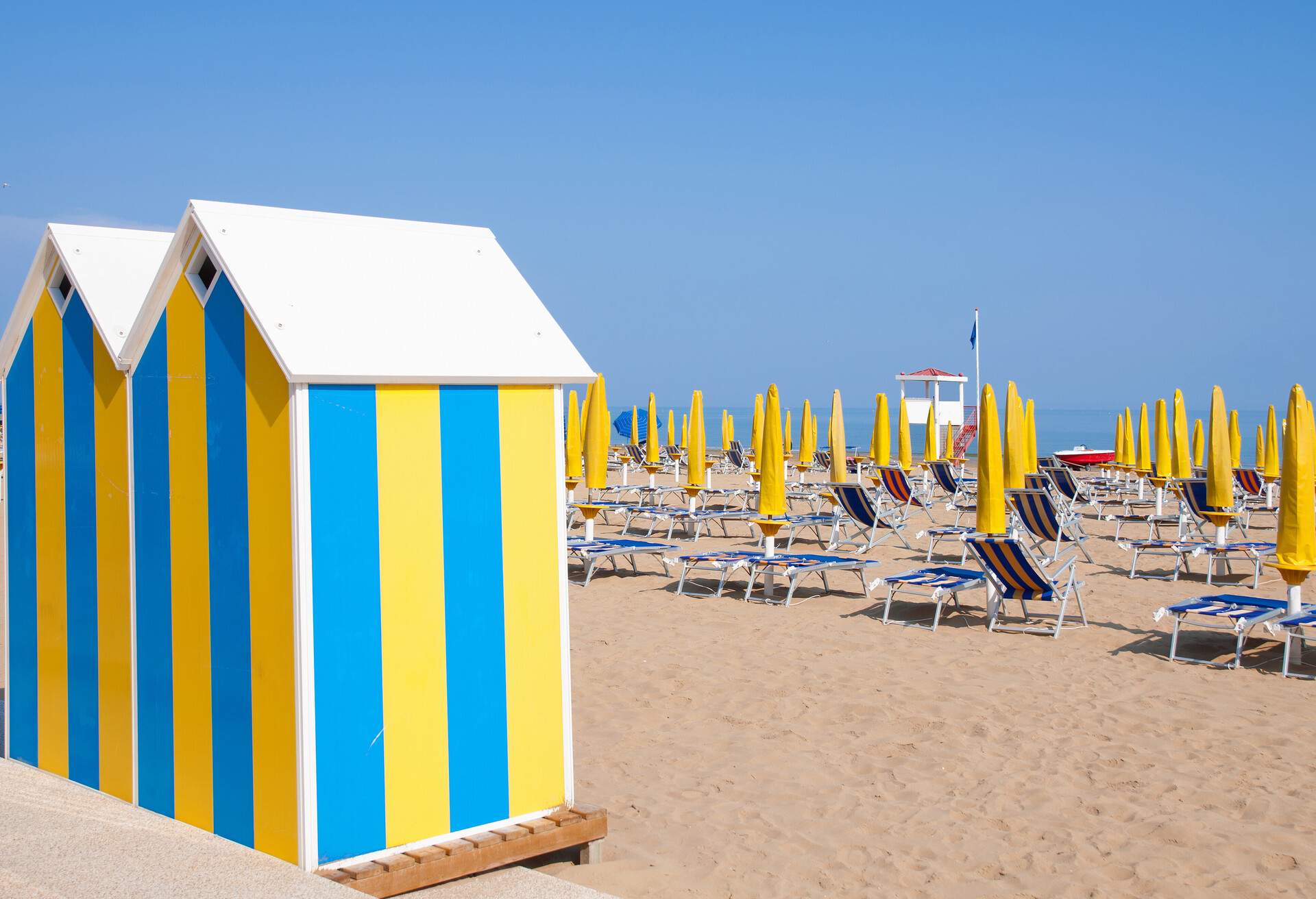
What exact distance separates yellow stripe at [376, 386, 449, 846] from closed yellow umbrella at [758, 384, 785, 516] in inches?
226

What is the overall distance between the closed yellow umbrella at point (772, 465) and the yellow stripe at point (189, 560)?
5.78m

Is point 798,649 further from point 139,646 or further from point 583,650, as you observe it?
point 139,646

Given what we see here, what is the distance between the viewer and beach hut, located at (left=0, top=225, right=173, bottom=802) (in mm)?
3396

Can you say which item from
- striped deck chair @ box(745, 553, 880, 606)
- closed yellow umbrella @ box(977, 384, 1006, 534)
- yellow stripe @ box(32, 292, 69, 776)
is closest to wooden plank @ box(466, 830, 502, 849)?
yellow stripe @ box(32, 292, 69, 776)

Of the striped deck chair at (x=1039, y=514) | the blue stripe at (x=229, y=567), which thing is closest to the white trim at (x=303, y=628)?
the blue stripe at (x=229, y=567)

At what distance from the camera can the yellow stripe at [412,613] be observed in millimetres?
2785

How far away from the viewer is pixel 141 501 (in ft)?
10.6

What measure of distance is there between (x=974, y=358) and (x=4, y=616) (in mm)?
25797

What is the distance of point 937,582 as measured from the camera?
7570 mm

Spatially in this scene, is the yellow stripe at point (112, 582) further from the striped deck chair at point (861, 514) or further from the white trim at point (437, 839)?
the striped deck chair at point (861, 514)

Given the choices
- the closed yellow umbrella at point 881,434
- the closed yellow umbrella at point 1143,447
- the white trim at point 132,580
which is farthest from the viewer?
the closed yellow umbrella at point 1143,447

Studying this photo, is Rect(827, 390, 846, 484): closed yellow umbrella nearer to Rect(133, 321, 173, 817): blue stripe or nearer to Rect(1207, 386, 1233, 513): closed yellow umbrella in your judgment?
Rect(1207, 386, 1233, 513): closed yellow umbrella

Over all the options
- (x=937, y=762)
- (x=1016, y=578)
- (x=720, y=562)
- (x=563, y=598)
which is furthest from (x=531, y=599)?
(x=720, y=562)

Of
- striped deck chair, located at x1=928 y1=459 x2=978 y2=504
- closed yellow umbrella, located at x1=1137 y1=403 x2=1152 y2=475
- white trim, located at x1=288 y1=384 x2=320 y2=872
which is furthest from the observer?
closed yellow umbrella, located at x1=1137 y1=403 x2=1152 y2=475
